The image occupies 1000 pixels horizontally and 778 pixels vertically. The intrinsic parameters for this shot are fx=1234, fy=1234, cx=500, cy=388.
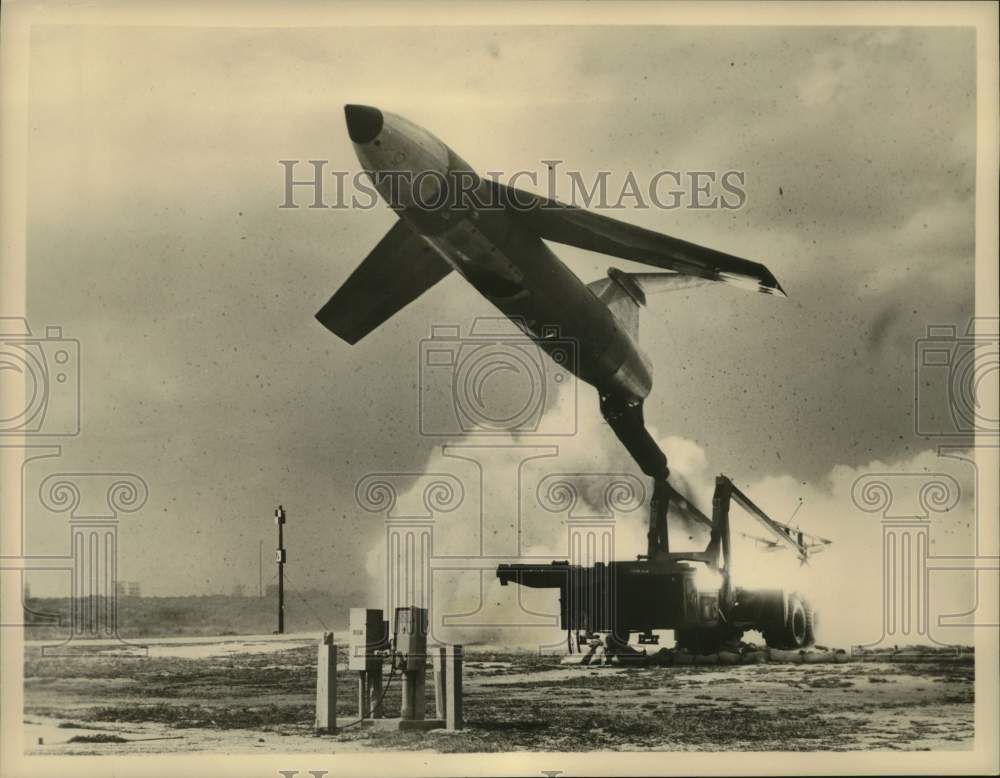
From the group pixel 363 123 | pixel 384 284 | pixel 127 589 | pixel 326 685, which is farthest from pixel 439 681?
pixel 363 123

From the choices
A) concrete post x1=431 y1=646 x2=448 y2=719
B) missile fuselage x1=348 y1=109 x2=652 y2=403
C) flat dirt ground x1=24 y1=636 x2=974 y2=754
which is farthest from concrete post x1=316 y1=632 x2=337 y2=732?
missile fuselage x1=348 y1=109 x2=652 y2=403

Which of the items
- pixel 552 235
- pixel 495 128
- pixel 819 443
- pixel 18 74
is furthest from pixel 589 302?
pixel 18 74

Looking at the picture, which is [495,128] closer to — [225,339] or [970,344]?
[225,339]

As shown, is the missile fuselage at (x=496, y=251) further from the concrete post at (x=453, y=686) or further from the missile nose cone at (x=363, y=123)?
the concrete post at (x=453, y=686)

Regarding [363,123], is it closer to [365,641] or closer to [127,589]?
[365,641]

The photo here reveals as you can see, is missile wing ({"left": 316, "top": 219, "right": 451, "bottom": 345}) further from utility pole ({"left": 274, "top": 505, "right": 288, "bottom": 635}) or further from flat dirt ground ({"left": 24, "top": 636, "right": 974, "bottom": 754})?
flat dirt ground ({"left": 24, "top": 636, "right": 974, "bottom": 754})

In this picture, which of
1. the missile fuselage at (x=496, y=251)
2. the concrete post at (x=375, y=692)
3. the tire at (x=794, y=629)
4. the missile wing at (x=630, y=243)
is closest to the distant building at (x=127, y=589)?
the concrete post at (x=375, y=692)
